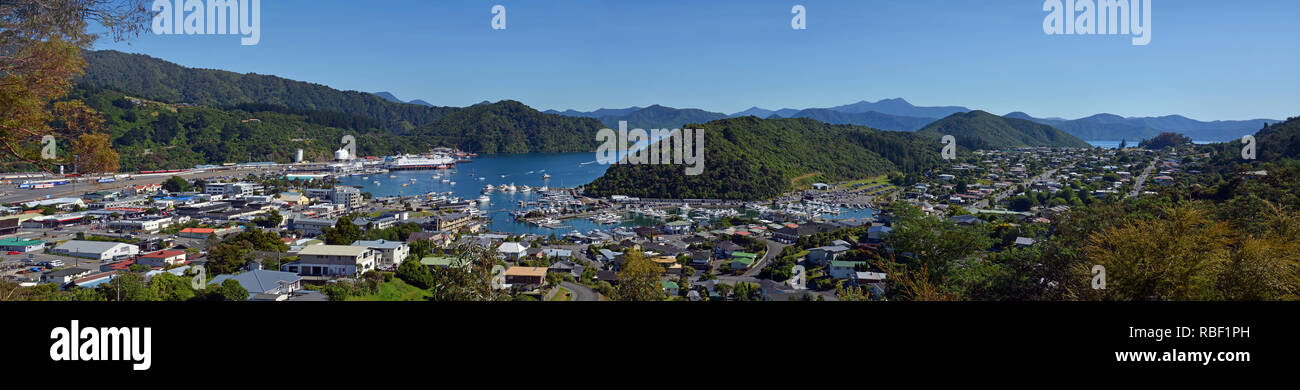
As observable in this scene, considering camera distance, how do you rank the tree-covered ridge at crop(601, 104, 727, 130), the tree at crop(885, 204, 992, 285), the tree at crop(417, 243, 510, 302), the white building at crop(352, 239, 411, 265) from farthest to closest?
the tree-covered ridge at crop(601, 104, 727, 130)
the white building at crop(352, 239, 411, 265)
the tree at crop(885, 204, 992, 285)
the tree at crop(417, 243, 510, 302)

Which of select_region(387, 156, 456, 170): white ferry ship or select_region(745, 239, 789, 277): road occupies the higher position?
select_region(387, 156, 456, 170): white ferry ship

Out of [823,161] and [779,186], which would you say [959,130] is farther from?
[779,186]

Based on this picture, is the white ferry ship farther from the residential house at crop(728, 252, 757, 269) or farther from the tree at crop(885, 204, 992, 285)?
the tree at crop(885, 204, 992, 285)

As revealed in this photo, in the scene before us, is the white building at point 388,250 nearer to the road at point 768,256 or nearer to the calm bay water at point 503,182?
the road at point 768,256

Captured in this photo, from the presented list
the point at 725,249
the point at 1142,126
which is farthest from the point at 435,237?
the point at 1142,126

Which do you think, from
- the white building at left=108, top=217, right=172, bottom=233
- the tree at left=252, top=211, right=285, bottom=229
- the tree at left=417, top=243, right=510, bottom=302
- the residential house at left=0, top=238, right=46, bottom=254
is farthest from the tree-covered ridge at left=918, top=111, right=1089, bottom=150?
the residential house at left=0, top=238, right=46, bottom=254

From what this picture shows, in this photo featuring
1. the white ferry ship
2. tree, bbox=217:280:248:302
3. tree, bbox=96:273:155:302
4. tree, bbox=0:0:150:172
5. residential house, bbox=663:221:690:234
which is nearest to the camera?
tree, bbox=0:0:150:172
